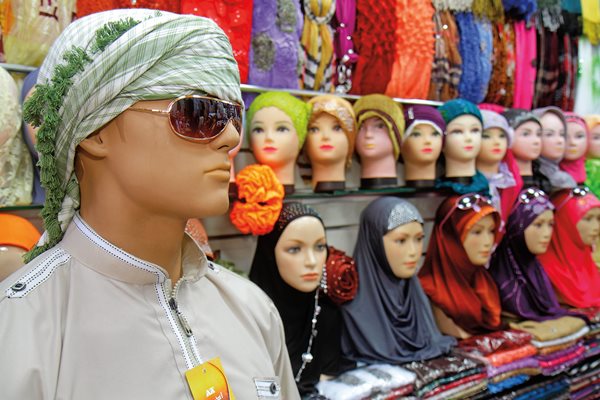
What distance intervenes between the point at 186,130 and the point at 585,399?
3.37 m

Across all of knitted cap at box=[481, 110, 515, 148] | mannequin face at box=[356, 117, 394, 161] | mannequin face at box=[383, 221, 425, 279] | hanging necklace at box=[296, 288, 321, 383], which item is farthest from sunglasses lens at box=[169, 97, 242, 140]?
knitted cap at box=[481, 110, 515, 148]

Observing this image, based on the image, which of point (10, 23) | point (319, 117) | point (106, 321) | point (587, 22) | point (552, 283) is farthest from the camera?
point (587, 22)

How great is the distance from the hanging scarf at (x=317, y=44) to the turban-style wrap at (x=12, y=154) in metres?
1.49

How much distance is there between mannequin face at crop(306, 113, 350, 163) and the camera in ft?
8.42

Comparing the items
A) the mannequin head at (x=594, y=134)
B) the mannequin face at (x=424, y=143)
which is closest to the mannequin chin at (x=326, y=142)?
the mannequin face at (x=424, y=143)

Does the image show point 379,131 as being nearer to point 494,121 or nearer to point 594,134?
point 494,121

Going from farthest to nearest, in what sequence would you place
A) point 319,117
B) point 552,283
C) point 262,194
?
point 552,283 → point 319,117 → point 262,194

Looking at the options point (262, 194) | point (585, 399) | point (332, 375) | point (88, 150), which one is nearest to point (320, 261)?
point (262, 194)

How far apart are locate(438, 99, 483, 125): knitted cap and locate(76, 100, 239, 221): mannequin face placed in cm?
231

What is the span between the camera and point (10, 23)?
189 cm

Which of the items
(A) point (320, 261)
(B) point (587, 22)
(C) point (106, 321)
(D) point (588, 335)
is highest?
(B) point (587, 22)

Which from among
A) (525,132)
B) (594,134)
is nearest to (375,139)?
(525,132)

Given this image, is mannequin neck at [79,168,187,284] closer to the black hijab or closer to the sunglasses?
the sunglasses

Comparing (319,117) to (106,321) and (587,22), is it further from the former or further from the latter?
(587,22)
